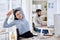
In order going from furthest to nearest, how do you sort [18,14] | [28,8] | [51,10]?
[51,10]
[28,8]
[18,14]

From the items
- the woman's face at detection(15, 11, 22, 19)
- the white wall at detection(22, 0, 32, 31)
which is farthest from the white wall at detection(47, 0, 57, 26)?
the woman's face at detection(15, 11, 22, 19)

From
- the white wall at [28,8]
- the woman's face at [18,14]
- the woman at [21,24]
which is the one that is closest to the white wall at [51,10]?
the white wall at [28,8]

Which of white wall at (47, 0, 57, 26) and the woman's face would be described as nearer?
the woman's face

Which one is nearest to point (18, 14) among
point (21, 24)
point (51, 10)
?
point (21, 24)

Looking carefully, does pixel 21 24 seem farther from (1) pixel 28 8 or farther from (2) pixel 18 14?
(1) pixel 28 8

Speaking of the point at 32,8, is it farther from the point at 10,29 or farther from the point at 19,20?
the point at 10,29

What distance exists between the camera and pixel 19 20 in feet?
6.89

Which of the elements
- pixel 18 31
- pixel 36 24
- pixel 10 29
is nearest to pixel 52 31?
pixel 36 24

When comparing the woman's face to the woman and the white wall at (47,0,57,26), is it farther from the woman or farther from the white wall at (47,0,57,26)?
the white wall at (47,0,57,26)

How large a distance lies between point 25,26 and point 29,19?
0.27 m

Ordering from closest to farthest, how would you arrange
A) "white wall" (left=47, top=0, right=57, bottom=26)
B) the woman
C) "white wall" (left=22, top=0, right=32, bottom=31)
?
the woman
"white wall" (left=22, top=0, right=32, bottom=31)
"white wall" (left=47, top=0, right=57, bottom=26)

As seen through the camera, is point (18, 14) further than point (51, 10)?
No

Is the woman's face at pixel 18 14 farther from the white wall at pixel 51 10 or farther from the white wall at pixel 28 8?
the white wall at pixel 51 10

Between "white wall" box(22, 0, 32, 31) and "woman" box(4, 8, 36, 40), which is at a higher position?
"white wall" box(22, 0, 32, 31)
